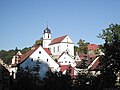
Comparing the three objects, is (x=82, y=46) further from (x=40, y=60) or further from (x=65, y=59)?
(x=40, y=60)

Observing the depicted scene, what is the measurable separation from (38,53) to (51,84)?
4115cm

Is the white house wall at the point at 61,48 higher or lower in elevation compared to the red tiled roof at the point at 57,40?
lower

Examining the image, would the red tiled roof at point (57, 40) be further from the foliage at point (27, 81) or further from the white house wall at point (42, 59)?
the foliage at point (27, 81)

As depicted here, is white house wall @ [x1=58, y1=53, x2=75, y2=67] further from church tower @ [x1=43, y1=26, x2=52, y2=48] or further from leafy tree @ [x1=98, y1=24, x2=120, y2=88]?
leafy tree @ [x1=98, y1=24, x2=120, y2=88]

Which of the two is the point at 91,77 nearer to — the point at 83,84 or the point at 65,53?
the point at 83,84

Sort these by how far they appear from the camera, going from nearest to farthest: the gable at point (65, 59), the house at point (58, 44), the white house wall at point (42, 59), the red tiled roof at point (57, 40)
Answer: the white house wall at point (42, 59)
the gable at point (65, 59)
the house at point (58, 44)
the red tiled roof at point (57, 40)

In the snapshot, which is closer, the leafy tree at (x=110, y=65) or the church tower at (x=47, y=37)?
the leafy tree at (x=110, y=65)

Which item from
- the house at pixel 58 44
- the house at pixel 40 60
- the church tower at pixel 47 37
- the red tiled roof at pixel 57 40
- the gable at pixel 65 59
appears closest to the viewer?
the house at pixel 40 60

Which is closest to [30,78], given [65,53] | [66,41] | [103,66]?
[103,66]

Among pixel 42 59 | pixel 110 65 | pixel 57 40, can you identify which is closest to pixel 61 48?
pixel 57 40

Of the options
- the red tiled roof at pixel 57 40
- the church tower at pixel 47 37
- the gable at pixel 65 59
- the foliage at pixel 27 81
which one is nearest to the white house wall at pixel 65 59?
the gable at pixel 65 59

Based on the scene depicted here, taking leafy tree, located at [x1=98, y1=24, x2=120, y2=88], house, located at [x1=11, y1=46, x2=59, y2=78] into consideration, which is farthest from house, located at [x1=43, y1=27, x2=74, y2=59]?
leafy tree, located at [x1=98, y1=24, x2=120, y2=88]

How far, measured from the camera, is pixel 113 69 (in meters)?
22.0

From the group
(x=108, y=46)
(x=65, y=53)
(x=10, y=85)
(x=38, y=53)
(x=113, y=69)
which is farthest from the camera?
(x=65, y=53)
